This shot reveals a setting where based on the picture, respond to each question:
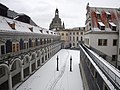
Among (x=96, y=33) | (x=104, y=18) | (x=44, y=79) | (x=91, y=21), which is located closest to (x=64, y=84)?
(x=44, y=79)

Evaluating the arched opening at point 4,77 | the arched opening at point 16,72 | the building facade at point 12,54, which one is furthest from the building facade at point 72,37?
the arched opening at point 4,77

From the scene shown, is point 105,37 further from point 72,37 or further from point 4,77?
point 72,37

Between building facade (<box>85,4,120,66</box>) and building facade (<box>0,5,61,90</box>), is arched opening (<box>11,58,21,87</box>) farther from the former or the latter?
building facade (<box>85,4,120,66</box>)

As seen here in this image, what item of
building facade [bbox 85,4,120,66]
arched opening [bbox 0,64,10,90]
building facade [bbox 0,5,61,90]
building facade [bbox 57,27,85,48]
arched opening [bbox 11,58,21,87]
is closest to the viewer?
building facade [bbox 0,5,61,90]

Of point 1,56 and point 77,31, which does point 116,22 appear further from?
point 77,31

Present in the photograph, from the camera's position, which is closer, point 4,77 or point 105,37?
point 4,77

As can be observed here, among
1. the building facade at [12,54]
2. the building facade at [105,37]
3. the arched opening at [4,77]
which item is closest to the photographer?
the building facade at [12,54]

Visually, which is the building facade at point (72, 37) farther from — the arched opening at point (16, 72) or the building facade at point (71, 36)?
the arched opening at point (16, 72)

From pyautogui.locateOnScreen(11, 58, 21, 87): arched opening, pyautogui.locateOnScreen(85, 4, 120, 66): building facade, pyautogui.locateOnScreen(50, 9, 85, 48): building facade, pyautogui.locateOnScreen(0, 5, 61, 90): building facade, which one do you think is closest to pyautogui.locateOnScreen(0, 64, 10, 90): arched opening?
pyautogui.locateOnScreen(0, 5, 61, 90): building facade

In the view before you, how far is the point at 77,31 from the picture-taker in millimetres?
75875

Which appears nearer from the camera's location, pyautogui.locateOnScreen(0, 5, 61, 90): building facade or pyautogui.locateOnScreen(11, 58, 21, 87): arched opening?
pyautogui.locateOnScreen(0, 5, 61, 90): building facade

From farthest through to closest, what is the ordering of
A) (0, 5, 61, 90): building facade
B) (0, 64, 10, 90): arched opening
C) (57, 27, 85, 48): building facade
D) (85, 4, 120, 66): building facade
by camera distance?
(57, 27, 85, 48): building facade → (85, 4, 120, 66): building facade → (0, 64, 10, 90): arched opening → (0, 5, 61, 90): building facade

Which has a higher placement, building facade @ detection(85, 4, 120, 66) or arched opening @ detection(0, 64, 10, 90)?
building facade @ detection(85, 4, 120, 66)

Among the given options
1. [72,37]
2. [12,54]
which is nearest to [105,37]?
[12,54]
